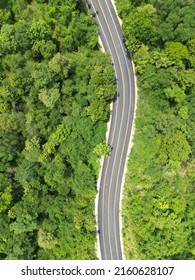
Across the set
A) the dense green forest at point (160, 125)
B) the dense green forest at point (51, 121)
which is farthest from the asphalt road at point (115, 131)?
the dense green forest at point (51, 121)

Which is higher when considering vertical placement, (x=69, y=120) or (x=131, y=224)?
(x=69, y=120)

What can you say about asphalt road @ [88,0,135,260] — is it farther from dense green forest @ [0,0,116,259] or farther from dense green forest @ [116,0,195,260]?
dense green forest @ [0,0,116,259]

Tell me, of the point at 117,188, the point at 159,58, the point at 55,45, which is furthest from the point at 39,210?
the point at 159,58

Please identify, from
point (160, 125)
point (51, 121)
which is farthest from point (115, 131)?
point (51, 121)

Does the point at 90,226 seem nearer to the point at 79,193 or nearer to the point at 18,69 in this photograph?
the point at 79,193

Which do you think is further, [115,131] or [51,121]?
[115,131]

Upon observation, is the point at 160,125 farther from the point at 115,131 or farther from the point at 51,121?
the point at 51,121

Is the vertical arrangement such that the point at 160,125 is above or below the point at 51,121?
below

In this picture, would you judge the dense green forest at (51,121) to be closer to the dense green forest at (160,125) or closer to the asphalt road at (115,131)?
the asphalt road at (115,131)
